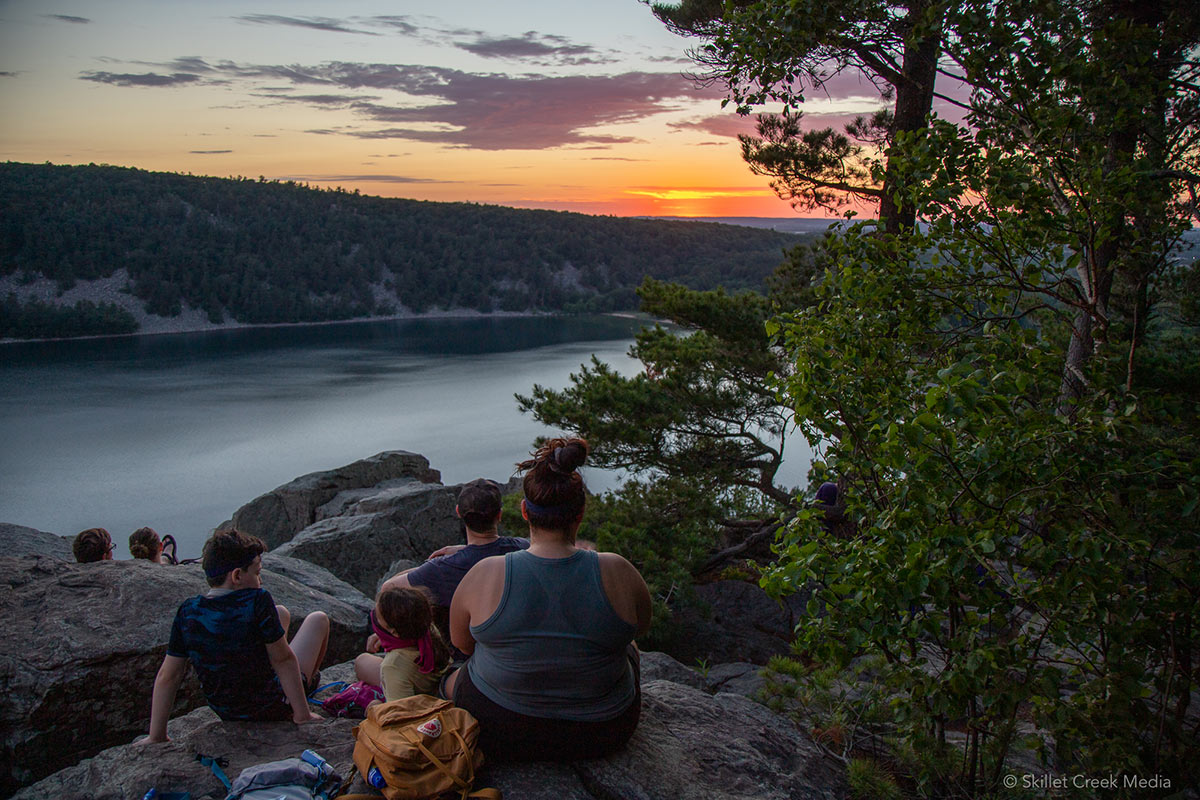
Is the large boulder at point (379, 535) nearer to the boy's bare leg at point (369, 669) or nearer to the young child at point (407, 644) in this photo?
the boy's bare leg at point (369, 669)

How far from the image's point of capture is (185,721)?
10.1 ft

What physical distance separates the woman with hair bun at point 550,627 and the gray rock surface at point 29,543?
16.3 feet

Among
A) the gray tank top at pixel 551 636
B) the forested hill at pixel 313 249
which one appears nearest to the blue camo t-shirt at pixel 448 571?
the gray tank top at pixel 551 636

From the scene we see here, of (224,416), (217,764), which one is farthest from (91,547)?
(224,416)

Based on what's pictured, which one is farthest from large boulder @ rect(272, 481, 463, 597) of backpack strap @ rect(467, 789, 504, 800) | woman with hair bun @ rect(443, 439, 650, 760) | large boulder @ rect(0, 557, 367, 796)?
backpack strap @ rect(467, 789, 504, 800)

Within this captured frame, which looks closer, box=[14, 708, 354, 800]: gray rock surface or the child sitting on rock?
box=[14, 708, 354, 800]: gray rock surface

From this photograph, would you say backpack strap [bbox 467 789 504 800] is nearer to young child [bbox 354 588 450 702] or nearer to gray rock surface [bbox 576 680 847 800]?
gray rock surface [bbox 576 680 847 800]

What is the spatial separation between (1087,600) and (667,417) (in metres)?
6.64

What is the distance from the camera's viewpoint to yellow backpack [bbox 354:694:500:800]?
7.03 ft

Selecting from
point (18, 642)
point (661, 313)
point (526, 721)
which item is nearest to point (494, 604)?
point (526, 721)

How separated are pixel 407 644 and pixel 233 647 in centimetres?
67

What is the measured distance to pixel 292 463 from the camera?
76.1 ft

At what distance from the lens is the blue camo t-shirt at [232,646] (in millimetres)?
2779

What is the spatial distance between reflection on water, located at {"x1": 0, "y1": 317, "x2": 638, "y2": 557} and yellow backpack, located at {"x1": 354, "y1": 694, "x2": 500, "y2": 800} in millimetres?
8522
